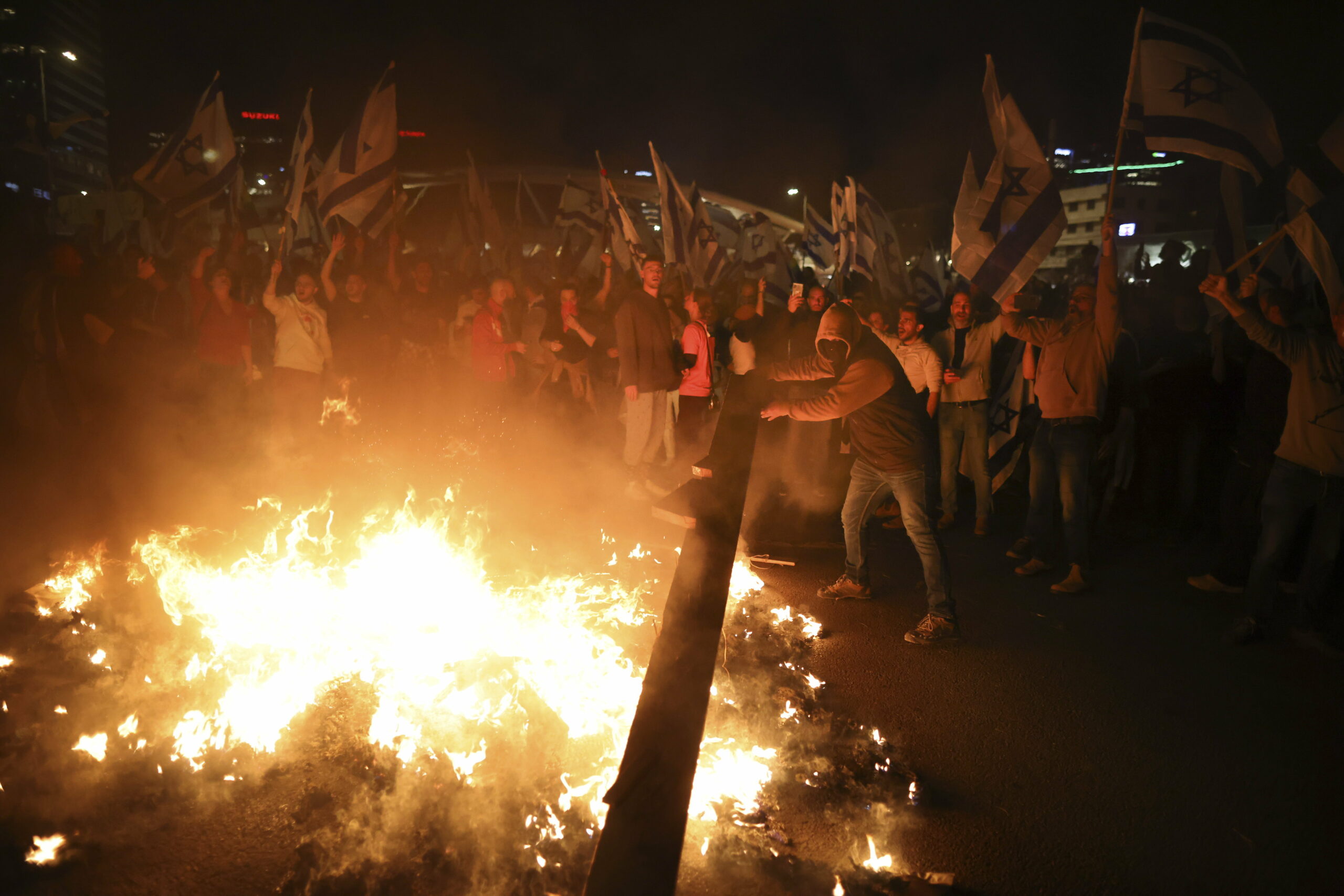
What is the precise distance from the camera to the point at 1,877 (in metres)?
2.65

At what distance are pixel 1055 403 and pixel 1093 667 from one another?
84.2 inches

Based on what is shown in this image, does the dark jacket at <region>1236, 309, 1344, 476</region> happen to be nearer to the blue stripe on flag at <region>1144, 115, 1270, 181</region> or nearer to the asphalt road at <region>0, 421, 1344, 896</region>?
the asphalt road at <region>0, 421, 1344, 896</region>

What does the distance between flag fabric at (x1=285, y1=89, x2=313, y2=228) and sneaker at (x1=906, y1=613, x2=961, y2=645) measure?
7809 mm

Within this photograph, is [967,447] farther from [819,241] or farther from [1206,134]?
[819,241]

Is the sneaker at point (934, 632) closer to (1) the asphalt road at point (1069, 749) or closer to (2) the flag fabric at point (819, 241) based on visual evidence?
(1) the asphalt road at point (1069, 749)

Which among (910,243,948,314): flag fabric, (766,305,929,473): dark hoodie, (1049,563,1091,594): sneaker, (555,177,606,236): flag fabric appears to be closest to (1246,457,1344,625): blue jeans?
(1049,563,1091,594): sneaker

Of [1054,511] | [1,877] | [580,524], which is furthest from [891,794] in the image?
[1054,511]

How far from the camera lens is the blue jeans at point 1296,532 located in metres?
4.56

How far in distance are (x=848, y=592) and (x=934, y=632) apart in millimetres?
859

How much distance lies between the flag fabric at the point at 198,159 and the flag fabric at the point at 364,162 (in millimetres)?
1482

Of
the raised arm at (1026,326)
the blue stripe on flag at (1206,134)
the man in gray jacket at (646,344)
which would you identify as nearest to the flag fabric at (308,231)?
the man in gray jacket at (646,344)

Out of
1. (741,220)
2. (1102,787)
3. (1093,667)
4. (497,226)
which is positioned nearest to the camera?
(1102,787)

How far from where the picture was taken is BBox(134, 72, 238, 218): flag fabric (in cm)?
903

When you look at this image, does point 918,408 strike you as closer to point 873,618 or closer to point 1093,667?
point 873,618
